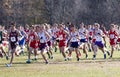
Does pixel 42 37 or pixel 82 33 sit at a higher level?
pixel 82 33

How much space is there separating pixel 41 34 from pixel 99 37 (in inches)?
160

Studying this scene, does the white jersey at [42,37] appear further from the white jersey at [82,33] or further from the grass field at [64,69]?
the white jersey at [82,33]

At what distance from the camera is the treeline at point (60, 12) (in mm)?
79938

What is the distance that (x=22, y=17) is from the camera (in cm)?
8006

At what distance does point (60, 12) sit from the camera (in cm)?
8238

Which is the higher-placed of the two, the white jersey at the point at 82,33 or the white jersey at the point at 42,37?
the white jersey at the point at 82,33

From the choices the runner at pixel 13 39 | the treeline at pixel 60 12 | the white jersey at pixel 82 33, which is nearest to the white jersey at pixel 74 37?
the runner at pixel 13 39

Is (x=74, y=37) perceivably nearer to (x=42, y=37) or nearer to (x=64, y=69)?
(x=42, y=37)

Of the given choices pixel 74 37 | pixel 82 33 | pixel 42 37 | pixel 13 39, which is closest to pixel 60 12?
pixel 82 33

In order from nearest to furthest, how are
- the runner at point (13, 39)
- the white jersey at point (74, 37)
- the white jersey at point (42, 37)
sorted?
1. the runner at point (13, 39)
2. the white jersey at point (42, 37)
3. the white jersey at point (74, 37)

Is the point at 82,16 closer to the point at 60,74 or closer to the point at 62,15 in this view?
the point at 62,15

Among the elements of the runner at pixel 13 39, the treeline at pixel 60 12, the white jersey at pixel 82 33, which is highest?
the treeline at pixel 60 12

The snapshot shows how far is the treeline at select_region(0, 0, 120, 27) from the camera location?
262ft

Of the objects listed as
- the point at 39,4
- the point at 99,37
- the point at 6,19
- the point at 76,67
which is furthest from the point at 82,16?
the point at 76,67
